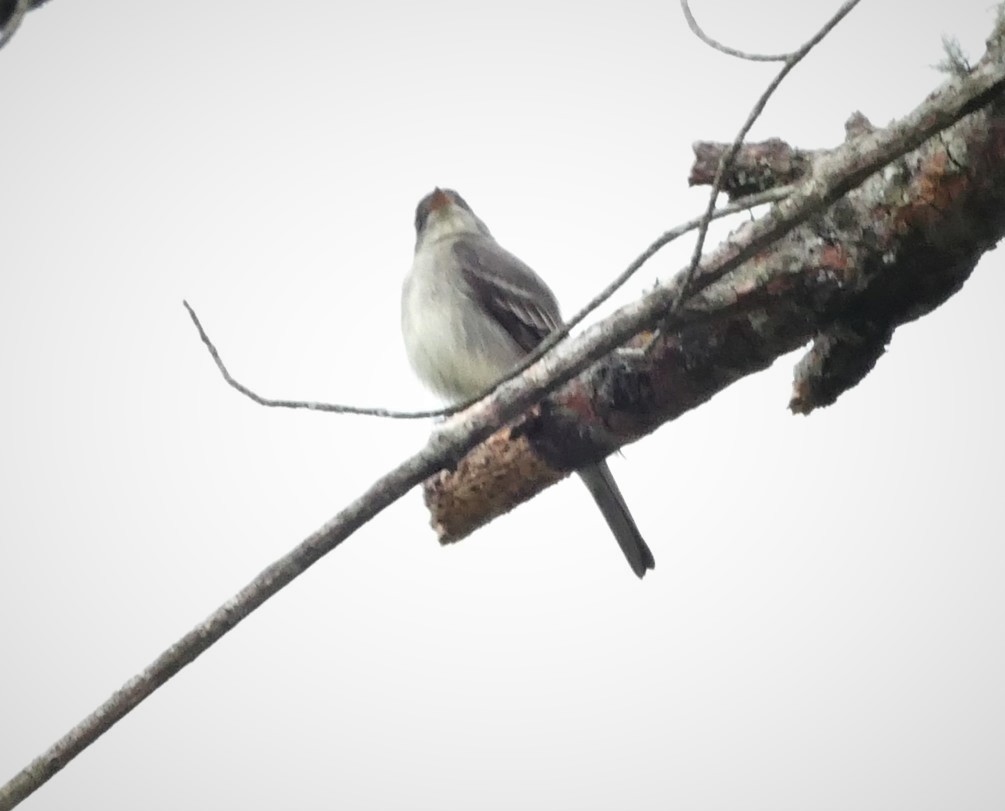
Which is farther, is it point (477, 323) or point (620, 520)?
point (477, 323)

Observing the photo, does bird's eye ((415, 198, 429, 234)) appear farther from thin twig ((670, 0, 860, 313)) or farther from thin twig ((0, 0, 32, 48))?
thin twig ((0, 0, 32, 48))

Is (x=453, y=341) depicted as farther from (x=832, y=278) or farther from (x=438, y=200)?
(x=832, y=278)

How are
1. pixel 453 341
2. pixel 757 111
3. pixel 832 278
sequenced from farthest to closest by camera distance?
pixel 453 341 < pixel 832 278 < pixel 757 111

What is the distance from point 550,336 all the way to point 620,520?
3.13 metres

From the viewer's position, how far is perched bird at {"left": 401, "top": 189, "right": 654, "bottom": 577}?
602cm

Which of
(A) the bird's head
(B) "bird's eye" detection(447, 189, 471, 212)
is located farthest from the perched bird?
(B) "bird's eye" detection(447, 189, 471, 212)

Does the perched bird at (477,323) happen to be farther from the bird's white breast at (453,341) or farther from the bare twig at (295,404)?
the bare twig at (295,404)

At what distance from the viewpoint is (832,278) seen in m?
3.10

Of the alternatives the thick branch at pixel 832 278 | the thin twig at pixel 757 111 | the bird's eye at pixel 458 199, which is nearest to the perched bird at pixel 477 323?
the bird's eye at pixel 458 199

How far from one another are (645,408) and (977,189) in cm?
116

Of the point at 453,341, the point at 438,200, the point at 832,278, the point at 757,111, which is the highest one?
the point at 438,200

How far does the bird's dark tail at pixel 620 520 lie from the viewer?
5949 millimetres

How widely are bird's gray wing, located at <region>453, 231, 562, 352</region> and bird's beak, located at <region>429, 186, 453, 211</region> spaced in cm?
61

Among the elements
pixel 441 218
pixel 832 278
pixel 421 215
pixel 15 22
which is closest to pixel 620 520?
pixel 441 218
